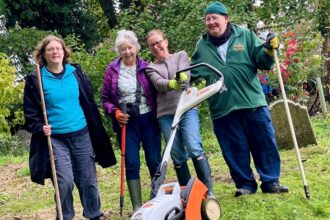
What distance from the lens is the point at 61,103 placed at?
5242 mm

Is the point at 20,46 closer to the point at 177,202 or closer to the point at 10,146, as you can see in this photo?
the point at 10,146

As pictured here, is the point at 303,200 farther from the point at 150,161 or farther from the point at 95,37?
the point at 95,37

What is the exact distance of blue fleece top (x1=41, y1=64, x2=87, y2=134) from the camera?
17.1 ft

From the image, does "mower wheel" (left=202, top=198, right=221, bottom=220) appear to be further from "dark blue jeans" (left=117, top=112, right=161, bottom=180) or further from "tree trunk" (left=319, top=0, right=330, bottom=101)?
"tree trunk" (left=319, top=0, right=330, bottom=101)

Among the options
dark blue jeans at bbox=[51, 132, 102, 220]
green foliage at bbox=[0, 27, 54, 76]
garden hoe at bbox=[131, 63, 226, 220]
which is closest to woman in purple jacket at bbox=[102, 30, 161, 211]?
dark blue jeans at bbox=[51, 132, 102, 220]

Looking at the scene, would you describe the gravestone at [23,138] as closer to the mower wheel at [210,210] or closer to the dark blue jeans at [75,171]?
the dark blue jeans at [75,171]

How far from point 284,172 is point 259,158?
150 centimetres

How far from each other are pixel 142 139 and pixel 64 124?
33.1 inches

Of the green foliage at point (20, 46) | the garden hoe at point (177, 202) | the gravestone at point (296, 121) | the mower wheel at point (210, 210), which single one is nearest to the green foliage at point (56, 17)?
the green foliage at point (20, 46)

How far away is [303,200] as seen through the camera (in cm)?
525

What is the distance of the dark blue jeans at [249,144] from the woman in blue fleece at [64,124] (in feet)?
4.17

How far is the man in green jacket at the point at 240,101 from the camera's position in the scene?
5457mm

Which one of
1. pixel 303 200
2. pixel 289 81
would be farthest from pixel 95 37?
pixel 303 200

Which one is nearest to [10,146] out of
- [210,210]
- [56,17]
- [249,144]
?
[56,17]
